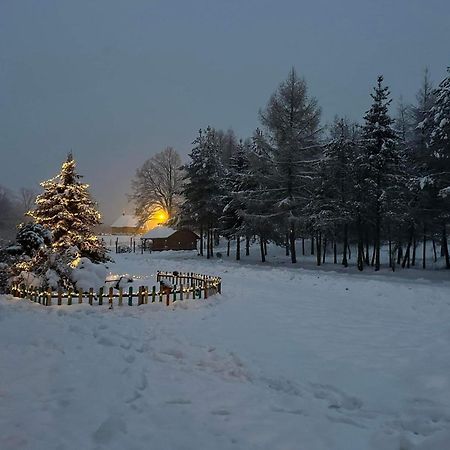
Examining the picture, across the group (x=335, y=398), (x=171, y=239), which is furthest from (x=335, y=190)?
(x=171, y=239)

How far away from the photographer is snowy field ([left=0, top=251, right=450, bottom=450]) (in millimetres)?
4887

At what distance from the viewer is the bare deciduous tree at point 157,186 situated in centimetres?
6688

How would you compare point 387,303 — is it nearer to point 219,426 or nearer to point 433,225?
point 219,426

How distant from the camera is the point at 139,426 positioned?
199 inches

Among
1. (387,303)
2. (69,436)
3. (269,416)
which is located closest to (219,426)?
(269,416)

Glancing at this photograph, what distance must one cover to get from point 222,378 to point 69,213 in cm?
1641

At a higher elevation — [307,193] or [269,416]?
[307,193]

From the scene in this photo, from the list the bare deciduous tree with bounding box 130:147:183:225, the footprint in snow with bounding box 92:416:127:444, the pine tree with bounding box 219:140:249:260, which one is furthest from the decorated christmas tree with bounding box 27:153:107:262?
the bare deciduous tree with bounding box 130:147:183:225

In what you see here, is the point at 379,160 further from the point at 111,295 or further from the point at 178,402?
the point at 178,402

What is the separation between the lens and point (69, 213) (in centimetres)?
2103

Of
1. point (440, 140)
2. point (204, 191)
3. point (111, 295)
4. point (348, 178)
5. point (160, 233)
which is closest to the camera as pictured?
point (111, 295)

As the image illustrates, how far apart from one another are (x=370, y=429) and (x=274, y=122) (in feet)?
98.5

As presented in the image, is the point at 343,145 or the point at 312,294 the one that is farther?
the point at 343,145

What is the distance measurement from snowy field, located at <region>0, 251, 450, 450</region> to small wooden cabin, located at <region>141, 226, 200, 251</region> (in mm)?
42778
